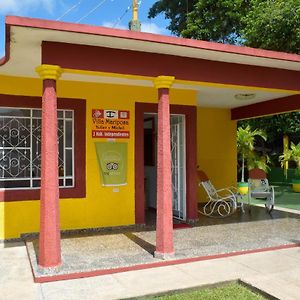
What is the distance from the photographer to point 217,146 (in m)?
12.0

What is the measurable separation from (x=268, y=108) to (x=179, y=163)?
323 centimetres

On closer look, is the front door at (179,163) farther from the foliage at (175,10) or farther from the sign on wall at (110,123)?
the foliage at (175,10)

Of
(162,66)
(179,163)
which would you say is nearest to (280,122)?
(179,163)

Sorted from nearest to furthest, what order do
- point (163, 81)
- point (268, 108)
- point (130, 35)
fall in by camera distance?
point (130, 35) → point (163, 81) → point (268, 108)

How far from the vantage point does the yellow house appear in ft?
17.8

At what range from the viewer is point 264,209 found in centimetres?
1083

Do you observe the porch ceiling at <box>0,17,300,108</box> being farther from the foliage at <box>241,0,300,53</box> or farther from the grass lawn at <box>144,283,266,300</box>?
the foliage at <box>241,0,300,53</box>

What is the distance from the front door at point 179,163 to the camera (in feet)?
29.0

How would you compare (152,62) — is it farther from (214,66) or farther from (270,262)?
(270,262)

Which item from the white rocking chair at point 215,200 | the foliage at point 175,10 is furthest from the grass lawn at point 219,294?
the foliage at point 175,10

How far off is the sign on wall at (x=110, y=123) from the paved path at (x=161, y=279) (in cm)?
282

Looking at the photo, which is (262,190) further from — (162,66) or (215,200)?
(162,66)

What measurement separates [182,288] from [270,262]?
1727 mm

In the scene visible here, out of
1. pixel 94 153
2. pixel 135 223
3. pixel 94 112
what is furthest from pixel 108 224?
pixel 94 112
